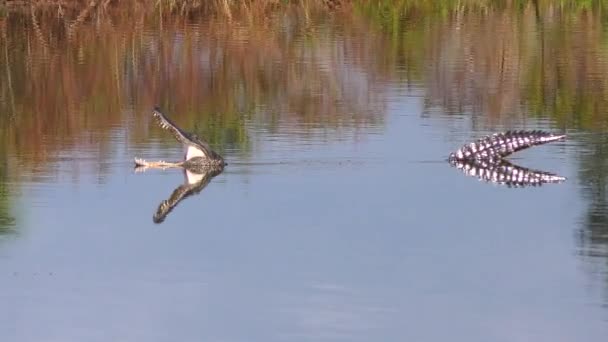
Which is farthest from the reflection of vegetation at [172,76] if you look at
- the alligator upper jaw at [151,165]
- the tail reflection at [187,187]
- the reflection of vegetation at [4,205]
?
the tail reflection at [187,187]

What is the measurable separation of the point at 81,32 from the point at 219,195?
1206 centimetres

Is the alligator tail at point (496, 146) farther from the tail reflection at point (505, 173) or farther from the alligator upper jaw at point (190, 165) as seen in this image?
the alligator upper jaw at point (190, 165)

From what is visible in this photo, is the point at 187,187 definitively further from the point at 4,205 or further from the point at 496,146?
the point at 496,146

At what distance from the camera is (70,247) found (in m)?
10.1

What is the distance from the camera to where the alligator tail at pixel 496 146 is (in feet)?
42.9

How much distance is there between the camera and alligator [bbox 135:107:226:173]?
12.9 m

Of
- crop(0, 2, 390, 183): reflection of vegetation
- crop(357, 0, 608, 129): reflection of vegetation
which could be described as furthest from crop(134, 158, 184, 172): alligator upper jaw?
crop(357, 0, 608, 129): reflection of vegetation

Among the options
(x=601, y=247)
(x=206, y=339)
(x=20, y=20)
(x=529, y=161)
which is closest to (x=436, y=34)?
(x=20, y=20)

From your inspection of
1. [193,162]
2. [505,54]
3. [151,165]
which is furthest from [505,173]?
[505,54]

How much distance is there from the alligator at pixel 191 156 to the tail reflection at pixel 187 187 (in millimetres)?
34

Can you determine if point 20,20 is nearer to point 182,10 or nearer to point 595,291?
point 182,10

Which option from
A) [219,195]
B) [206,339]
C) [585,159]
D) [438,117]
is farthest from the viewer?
[438,117]

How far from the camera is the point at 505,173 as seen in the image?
12.9 m

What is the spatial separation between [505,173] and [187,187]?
231cm
